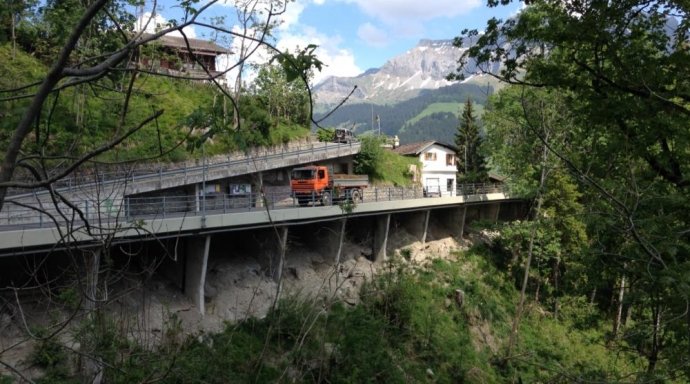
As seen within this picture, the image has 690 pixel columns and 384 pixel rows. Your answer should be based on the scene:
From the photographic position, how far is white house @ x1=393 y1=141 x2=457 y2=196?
42.5 metres

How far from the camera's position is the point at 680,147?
7.05 m

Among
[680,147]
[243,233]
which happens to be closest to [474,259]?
[243,233]

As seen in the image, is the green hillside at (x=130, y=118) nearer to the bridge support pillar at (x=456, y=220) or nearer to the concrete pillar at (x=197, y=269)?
the concrete pillar at (x=197, y=269)

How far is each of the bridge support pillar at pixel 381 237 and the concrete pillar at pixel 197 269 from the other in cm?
1126

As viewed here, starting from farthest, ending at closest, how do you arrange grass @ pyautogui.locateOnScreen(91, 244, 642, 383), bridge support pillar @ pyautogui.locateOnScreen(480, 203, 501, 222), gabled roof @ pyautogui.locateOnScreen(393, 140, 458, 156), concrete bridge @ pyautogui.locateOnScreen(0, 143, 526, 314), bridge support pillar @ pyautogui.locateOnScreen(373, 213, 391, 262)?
gabled roof @ pyautogui.locateOnScreen(393, 140, 458, 156), bridge support pillar @ pyautogui.locateOnScreen(480, 203, 501, 222), bridge support pillar @ pyautogui.locateOnScreen(373, 213, 391, 262), grass @ pyautogui.locateOnScreen(91, 244, 642, 383), concrete bridge @ pyautogui.locateOnScreen(0, 143, 526, 314)

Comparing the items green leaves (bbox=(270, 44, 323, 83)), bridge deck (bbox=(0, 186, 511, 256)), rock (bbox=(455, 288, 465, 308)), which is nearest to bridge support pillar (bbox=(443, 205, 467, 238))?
bridge deck (bbox=(0, 186, 511, 256))

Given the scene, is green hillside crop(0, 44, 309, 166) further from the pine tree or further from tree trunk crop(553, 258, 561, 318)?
tree trunk crop(553, 258, 561, 318)

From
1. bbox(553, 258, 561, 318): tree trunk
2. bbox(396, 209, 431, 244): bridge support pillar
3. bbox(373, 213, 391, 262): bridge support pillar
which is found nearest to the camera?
bbox(373, 213, 391, 262): bridge support pillar

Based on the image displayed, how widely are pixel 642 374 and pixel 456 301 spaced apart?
2072 centimetres

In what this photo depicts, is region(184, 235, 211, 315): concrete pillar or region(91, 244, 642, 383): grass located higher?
region(184, 235, 211, 315): concrete pillar

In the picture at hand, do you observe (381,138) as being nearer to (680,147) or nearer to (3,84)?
(3,84)

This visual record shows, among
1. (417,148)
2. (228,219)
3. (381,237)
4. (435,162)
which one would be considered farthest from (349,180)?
(435,162)

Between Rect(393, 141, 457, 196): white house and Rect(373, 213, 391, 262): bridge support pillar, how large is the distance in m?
15.7

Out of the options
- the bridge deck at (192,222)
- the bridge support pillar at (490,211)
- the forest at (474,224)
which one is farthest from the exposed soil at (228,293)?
the bridge support pillar at (490,211)
